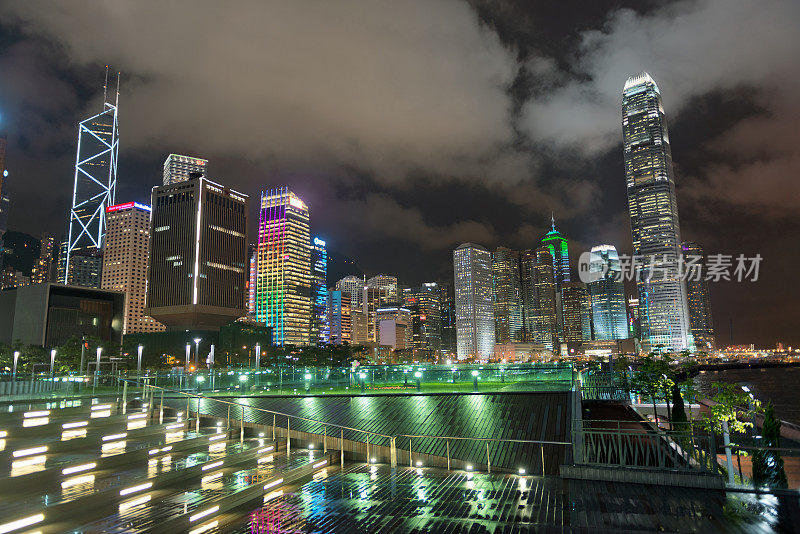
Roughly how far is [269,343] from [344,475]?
474ft

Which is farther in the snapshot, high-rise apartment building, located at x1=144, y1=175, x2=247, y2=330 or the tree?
high-rise apartment building, located at x1=144, y1=175, x2=247, y2=330

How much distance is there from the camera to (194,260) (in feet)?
500

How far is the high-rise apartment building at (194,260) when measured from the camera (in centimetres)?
15200

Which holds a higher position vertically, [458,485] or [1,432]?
[1,432]

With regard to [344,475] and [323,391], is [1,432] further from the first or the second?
[323,391]

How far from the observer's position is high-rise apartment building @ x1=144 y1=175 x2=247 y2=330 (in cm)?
15200

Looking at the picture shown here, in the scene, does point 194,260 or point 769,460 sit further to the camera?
point 194,260

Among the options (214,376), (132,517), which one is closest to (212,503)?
(132,517)

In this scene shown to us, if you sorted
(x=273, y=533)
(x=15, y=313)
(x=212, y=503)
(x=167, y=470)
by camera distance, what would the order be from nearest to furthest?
(x=273, y=533) → (x=212, y=503) → (x=167, y=470) → (x=15, y=313)

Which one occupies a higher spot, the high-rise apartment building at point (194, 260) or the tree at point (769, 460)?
the high-rise apartment building at point (194, 260)

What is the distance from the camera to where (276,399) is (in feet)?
86.4

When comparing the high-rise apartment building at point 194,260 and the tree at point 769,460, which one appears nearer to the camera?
the tree at point 769,460

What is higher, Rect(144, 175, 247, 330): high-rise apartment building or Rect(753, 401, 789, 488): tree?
Rect(144, 175, 247, 330): high-rise apartment building

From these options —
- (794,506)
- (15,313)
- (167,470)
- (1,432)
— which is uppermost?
(15,313)
